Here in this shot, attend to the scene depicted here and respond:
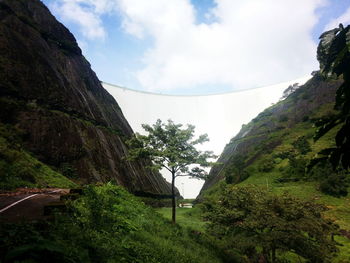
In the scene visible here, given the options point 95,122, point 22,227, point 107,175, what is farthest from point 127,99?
point 22,227

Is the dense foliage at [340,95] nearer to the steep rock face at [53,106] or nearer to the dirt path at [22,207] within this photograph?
the dirt path at [22,207]

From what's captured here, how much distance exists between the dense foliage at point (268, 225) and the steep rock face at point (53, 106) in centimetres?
1240

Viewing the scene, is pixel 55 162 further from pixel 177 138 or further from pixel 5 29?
pixel 5 29

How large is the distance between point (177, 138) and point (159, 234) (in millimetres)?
10098

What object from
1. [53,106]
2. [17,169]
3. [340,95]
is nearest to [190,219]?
[17,169]

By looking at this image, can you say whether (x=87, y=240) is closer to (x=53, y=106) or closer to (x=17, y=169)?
(x=17, y=169)

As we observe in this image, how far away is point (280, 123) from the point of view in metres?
69.4

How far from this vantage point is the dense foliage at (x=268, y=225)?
14242mm

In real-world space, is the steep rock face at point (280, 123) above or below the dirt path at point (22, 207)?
above

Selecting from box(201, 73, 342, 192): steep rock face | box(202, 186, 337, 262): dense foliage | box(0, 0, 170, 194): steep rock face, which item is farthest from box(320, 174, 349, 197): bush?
box(201, 73, 342, 192): steep rock face

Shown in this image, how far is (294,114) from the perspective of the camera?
69.6 meters

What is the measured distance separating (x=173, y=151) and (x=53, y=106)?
17.3m

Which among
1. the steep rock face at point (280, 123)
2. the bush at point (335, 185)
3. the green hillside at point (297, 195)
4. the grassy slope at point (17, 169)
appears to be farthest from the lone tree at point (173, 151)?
the steep rock face at point (280, 123)

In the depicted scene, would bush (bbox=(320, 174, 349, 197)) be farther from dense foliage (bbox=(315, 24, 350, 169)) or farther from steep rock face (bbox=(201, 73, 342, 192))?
dense foliage (bbox=(315, 24, 350, 169))
